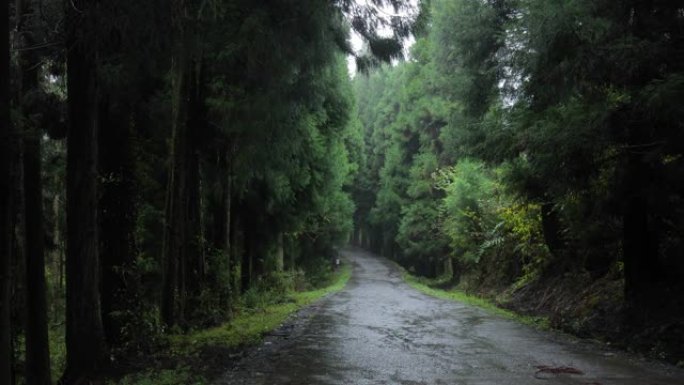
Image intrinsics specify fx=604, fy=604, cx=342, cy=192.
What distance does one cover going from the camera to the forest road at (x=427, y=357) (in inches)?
323

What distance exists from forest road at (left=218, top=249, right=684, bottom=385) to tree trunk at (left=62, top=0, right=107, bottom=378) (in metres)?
1.99

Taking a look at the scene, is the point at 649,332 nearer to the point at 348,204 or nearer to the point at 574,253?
the point at 574,253

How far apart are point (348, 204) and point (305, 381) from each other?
35265 mm

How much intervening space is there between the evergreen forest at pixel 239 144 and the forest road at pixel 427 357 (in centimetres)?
87

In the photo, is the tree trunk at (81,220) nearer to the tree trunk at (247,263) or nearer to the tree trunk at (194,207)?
the tree trunk at (194,207)

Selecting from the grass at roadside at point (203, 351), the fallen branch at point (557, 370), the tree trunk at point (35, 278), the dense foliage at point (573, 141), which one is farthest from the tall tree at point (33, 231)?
the fallen branch at point (557, 370)

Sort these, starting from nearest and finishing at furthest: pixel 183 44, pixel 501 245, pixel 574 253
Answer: pixel 183 44 < pixel 574 253 < pixel 501 245

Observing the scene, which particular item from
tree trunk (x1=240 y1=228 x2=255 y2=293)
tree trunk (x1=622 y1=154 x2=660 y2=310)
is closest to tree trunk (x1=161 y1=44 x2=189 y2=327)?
tree trunk (x1=622 y1=154 x2=660 y2=310)

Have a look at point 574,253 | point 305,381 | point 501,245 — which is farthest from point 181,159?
point 501,245

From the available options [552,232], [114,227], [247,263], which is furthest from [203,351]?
[247,263]

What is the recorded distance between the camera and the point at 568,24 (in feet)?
31.4

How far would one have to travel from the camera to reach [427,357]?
10.0m

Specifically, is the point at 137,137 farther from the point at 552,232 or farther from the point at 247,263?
the point at 552,232

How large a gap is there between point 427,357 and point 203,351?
3829 millimetres
